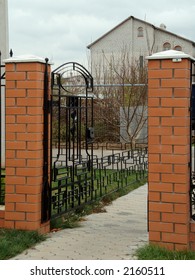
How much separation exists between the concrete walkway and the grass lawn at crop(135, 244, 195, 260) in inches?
5.6

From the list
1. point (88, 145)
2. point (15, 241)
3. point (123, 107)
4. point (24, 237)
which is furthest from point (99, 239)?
point (123, 107)

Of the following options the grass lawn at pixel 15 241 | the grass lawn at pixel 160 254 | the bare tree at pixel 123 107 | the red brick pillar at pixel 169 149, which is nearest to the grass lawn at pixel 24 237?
the grass lawn at pixel 15 241

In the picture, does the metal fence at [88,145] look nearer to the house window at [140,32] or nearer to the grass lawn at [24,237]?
the grass lawn at [24,237]

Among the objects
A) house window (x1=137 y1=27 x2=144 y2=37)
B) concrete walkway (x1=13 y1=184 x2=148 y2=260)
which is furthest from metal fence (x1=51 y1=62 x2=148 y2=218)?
house window (x1=137 y1=27 x2=144 y2=37)

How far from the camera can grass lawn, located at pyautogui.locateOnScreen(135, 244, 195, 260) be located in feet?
14.0

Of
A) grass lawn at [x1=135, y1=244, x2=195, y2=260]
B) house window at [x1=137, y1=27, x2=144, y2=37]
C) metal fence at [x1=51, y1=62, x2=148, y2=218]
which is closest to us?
grass lawn at [x1=135, y1=244, x2=195, y2=260]

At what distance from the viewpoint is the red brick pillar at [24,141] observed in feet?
16.3

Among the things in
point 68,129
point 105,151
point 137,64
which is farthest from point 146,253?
Answer: point 137,64

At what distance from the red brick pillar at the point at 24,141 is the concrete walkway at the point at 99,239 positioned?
40 centimetres

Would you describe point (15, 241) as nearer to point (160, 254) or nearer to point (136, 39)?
point (160, 254)

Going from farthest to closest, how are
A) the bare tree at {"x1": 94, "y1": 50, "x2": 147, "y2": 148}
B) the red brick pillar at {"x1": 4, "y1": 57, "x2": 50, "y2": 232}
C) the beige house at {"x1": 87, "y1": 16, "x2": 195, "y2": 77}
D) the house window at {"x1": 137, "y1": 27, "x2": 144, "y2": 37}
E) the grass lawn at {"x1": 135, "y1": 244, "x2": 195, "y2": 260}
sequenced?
the house window at {"x1": 137, "y1": 27, "x2": 144, "y2": 37}
the beige house at {"x1": 87, "y1": 16, "x2": 195, "y2": 77}
the bare tree at {"x1": 94, "y1": 50, "x2": 147, "y2": 148}
the red brick pillar at {"x1": 4, "y1": 57, "x2": 50, "y2": 232}
the grass lawn at {"x1": 135, "y1": 244, "x2": 195, "y2": 260}

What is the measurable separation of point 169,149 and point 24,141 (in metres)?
1.51

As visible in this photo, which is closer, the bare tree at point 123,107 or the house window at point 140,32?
the bare tree at point 123,107

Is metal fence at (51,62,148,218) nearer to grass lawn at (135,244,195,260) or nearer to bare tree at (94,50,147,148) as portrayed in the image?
bare tree at (94,50,147,148)
